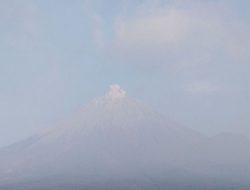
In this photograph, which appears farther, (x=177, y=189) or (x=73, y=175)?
(x=73, y=175)

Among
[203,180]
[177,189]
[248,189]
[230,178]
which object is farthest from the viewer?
[230,178]

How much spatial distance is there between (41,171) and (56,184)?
48.9m

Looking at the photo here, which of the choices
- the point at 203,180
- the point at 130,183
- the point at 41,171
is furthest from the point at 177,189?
the point at 41,171

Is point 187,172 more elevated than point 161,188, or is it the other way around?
point 187,172

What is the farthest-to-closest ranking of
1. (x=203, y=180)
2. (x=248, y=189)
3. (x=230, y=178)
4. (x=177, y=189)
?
(x=230, y=178) → (x=203, y=180) → (x=248, y=189) → (x=177, y=189)

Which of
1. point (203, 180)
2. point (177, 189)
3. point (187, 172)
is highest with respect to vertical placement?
point (187, 172)

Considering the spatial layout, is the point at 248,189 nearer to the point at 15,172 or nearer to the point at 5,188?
the point at 5,188

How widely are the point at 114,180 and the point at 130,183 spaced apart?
24.8 feet

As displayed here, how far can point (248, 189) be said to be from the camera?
152m

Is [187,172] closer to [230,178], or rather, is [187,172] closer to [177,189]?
[230,178]

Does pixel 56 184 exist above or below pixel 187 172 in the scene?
below

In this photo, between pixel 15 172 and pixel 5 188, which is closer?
pixel 5 188

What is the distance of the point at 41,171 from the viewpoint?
646 ft

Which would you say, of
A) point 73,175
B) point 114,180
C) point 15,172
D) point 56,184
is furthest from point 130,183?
point 15,172
